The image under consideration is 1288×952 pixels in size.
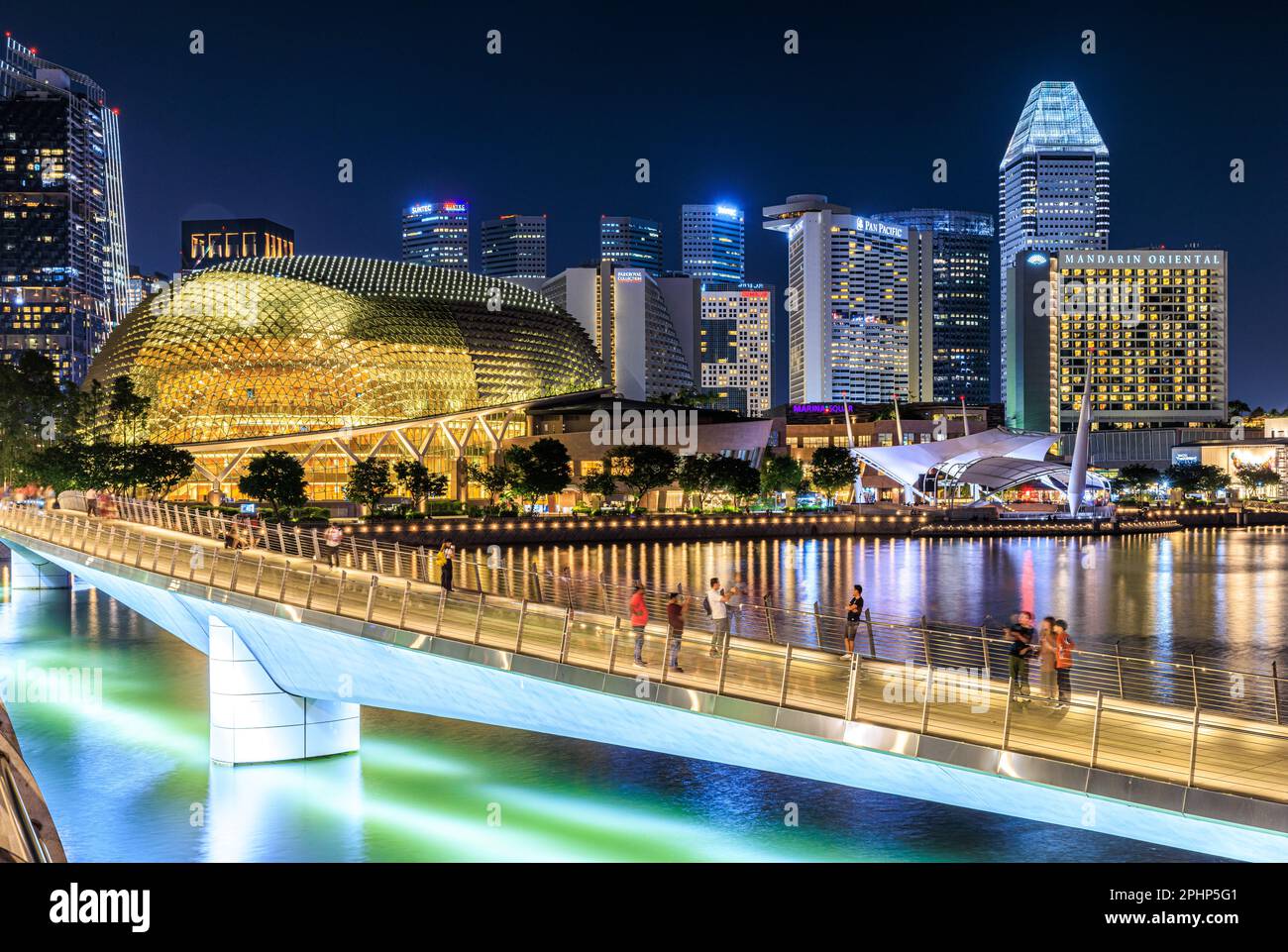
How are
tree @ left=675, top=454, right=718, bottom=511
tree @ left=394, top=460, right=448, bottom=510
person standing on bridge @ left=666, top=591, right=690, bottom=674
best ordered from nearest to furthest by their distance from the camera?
person standing on bridge @ left=666, top=591, right=690, bottom=674 → tree @ left=394, top=460, right=448, bottom=510 → tree @ left=675, top=454, right=718, bottom=511

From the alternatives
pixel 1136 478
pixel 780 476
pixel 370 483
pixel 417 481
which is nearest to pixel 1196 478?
pixel 1136 478

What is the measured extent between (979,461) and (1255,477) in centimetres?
5229

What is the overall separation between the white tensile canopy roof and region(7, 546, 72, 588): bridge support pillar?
256 feet

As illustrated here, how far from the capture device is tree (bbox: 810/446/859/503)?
364ft

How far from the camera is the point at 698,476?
3858 inches

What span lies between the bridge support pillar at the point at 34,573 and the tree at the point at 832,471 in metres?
71.4

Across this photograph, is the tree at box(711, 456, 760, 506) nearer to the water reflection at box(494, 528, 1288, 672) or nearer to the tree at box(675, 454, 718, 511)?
the tree at box(675, 454, 718, 511)

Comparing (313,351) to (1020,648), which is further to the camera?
(313,351)

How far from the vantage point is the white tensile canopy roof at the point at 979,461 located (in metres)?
109

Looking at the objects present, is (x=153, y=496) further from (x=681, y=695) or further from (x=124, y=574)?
(x=681, y=695)

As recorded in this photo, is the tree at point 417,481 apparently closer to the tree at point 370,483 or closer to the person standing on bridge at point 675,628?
the tree at point 370,483

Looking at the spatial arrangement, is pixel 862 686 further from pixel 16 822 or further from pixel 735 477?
pixel 735 477

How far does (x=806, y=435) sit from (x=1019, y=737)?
132628 millimetres

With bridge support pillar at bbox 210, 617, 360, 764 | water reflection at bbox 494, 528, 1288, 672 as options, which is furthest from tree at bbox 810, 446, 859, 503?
bridge support pillar at bbox 210, 617, 360, 764
